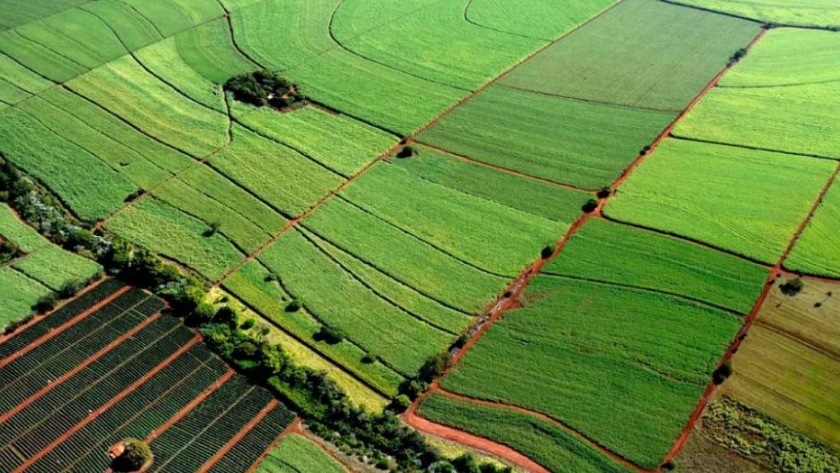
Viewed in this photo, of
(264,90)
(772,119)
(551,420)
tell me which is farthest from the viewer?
(264,90)

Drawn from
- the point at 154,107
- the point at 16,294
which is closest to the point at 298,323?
the point at 16,294

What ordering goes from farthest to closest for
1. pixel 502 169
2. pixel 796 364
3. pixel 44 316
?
pixel 502 169, pixel 44 316, pixel 796 364

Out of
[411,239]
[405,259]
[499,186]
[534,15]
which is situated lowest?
[405,259]

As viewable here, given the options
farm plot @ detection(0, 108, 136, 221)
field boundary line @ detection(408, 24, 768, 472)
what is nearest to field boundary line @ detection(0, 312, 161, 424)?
farm plot @ detection(0, 108, 136, 221)

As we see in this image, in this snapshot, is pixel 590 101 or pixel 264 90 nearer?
pixel 590 101

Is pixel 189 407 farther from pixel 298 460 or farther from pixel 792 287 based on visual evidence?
pixel 792 287

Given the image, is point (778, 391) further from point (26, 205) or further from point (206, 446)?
point (26, 205)

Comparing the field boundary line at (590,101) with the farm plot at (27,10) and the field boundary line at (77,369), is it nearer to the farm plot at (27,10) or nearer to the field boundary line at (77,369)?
the field boundary line at (77,369)

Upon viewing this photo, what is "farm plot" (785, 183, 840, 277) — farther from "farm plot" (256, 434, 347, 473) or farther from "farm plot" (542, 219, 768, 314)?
"farm plot" (256, 434, 347, 473)
